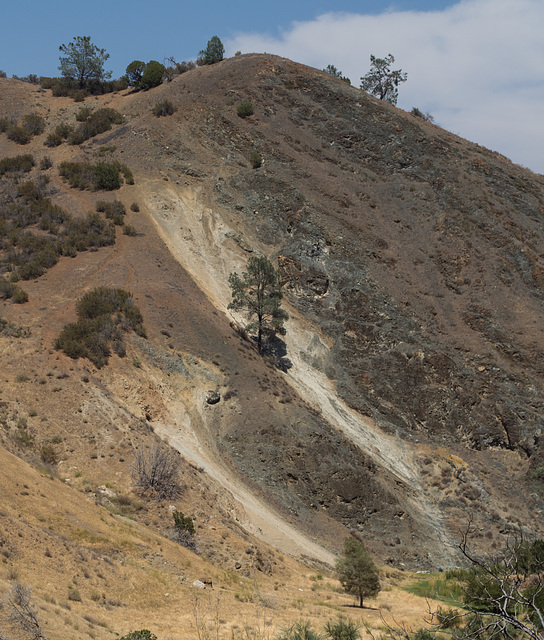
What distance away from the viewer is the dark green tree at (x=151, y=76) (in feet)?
204

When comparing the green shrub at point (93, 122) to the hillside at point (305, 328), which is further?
the green shrub at point (93, 122)

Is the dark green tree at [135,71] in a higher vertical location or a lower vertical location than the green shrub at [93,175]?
higher

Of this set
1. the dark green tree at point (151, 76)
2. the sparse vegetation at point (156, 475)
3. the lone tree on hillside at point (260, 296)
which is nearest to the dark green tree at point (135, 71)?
the dark green tree at point (151, 76)

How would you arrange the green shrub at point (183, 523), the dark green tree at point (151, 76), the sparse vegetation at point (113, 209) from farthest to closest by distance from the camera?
the dark green tree at point (151, 76) → the sparse vegetation at point (113, 209) → the green shrub at point (183, 523)

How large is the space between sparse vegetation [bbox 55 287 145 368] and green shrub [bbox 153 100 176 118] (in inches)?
1105

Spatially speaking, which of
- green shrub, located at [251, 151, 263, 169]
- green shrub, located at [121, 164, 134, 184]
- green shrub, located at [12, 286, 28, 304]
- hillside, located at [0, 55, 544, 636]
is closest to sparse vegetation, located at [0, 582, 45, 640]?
hillside, located at [0, 55, 544, 636]

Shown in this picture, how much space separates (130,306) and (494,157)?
1886 inches

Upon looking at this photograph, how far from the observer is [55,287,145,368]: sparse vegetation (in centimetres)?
2934

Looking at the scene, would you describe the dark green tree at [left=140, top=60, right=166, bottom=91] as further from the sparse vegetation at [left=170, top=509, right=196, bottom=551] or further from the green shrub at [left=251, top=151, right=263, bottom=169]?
Result: the sparse vegetation at [left=170, top=509, right=196, bottom=551]

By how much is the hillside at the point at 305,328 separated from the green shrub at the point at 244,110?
86 centimetres

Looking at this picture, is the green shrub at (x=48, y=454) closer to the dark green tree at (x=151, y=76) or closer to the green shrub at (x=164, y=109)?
the green shrub at (x=164, y=109)

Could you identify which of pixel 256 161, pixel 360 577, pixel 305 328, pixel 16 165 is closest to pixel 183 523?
pixel 360 577

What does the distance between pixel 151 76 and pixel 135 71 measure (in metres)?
4.07

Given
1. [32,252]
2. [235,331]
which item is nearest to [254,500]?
[235,331]
